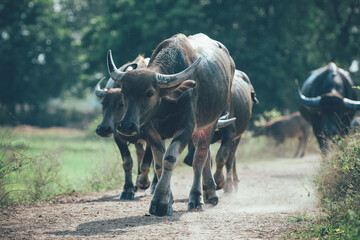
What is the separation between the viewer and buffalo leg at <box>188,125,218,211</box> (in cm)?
743

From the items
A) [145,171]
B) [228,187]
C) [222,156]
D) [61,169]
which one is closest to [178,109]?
[145,171]

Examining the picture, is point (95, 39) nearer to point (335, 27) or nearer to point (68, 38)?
point (335, 27)

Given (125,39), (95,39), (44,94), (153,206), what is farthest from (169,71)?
(44,94)

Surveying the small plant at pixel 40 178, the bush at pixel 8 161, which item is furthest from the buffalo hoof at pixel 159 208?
the small plant at pixel 40 178

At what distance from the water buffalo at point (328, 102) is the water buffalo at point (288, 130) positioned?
7.07 meters

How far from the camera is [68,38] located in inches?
1847

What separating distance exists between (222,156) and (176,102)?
238 centimetres

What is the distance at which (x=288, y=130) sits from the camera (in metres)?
21.1

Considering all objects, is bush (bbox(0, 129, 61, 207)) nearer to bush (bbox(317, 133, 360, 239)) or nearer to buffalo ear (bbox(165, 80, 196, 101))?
buffalo ear (bbox(165, 80, 196, 101))

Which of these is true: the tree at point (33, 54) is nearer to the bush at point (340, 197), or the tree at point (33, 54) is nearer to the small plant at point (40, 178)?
the small plant at point (40, 178)

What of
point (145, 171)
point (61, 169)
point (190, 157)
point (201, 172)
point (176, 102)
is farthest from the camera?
point (61, 169)

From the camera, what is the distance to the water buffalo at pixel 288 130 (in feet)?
68.7

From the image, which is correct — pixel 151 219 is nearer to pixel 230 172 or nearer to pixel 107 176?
pixel 230 172

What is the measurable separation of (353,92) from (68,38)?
1474 inches
